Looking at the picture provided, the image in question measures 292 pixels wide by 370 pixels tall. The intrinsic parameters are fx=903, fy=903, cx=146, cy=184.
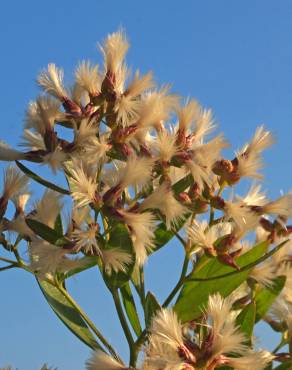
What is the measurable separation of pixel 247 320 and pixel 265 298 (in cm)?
13

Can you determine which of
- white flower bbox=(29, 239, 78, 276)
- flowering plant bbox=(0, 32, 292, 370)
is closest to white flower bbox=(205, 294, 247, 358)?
flowering plant bbox=(0, 32, 292, 370)

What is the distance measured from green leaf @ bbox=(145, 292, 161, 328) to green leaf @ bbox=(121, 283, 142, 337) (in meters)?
0.10

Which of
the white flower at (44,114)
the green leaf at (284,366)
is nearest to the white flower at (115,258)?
the white flower at (44,114)

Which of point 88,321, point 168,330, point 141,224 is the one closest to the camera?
point 168,330

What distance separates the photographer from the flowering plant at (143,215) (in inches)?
76.0

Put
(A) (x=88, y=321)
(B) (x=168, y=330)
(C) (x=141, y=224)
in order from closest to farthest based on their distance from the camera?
(B) (x=168, y=330) → (C) (x=141, y=224) → (A) (x=88, y=321)

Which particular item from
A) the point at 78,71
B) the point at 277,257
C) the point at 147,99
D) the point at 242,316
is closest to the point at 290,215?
the point at 277,257

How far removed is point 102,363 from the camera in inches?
73.4

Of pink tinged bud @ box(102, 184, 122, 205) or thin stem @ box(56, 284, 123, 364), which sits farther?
thin stem @ box(56, 284, 123, 364)

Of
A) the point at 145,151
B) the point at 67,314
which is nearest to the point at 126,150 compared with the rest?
the point at 145,151

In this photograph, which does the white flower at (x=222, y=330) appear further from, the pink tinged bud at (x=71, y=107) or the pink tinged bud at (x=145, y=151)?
the pink tinged bud at (x=71, y=107)

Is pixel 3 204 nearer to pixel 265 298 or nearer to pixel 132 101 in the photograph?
pixel 132 101

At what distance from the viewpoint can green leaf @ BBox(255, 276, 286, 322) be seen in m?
2.17

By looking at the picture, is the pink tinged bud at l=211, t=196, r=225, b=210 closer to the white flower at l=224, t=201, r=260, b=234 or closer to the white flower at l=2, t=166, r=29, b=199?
the white flower at l=224, t=201, r=260, b=234
